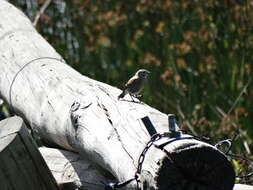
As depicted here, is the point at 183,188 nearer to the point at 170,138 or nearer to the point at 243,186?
the point at 170,138

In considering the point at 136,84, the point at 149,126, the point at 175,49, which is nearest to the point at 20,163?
the point at 149,126

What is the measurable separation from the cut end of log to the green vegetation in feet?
6.94

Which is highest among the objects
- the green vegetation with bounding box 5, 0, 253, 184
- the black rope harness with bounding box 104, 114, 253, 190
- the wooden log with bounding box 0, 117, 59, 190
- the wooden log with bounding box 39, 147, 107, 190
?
the black rope harness with bounding box 104, 114, 253, 190

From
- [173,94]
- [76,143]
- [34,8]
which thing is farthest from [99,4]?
[76,143]

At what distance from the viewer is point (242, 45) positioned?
16.6 ft

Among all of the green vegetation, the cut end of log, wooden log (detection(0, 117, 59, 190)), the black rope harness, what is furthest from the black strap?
the green vegetation

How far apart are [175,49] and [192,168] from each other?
3.70 metres

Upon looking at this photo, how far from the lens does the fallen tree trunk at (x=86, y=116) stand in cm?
202

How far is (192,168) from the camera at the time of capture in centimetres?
202

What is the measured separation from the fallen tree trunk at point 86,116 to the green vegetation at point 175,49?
122 centimetres

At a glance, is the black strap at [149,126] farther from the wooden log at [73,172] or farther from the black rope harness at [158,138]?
the wooden log at [73,172]

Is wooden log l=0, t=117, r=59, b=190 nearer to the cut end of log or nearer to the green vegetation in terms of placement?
the cut end of log

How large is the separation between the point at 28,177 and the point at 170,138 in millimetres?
659

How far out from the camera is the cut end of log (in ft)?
6.57
